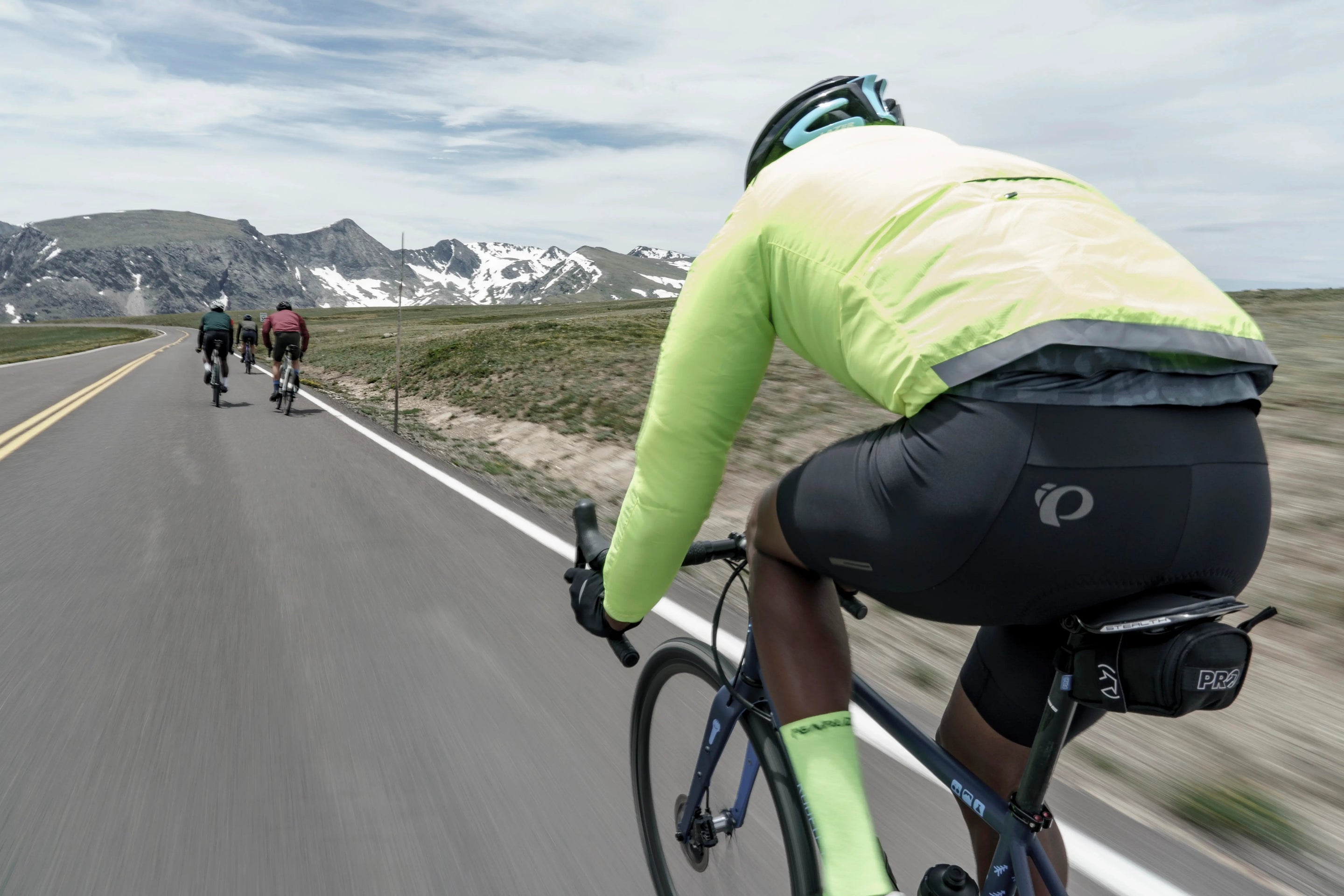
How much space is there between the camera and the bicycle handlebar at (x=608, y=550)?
74.9 inches

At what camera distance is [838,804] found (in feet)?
4.85

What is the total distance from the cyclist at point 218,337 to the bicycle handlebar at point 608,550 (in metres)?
16.0

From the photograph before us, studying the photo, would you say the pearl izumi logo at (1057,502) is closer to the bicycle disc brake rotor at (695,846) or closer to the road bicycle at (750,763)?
the road bicycle at (750,763)

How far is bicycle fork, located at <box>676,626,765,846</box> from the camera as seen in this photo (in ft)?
6.14

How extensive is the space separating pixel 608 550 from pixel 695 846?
878 mm

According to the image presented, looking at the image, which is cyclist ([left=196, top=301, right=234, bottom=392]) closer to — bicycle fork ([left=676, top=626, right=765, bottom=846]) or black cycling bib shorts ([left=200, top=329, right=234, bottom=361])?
black cycling bib shorts ([left=200, top=329, right=234, bottom=361])

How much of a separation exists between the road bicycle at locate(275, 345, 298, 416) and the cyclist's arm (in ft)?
45.8

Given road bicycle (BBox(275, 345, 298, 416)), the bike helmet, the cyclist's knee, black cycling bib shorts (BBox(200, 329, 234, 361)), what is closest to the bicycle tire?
the cyclist's knee

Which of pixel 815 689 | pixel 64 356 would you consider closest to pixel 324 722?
pixel 815 689

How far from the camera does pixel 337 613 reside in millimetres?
4777

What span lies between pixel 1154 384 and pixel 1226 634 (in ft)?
1.15

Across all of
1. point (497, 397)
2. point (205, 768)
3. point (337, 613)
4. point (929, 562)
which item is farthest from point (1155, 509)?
point (497, 397)

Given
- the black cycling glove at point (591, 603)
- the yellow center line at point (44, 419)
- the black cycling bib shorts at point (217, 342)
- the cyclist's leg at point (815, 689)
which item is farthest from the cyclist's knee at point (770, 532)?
the black cycling bib shorts at point (217, 342)

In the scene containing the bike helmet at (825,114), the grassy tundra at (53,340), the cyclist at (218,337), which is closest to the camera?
the bike helmet at (825,114)
